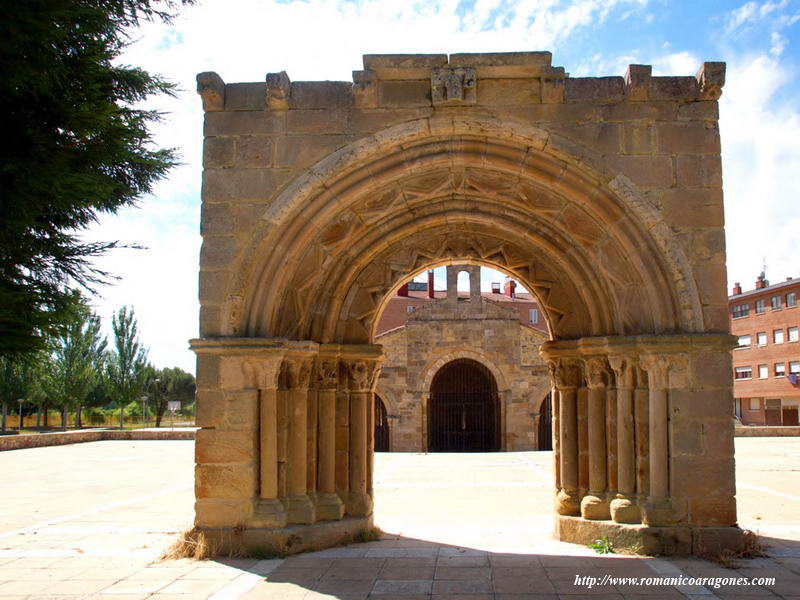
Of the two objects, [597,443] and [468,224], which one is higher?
[468,224]

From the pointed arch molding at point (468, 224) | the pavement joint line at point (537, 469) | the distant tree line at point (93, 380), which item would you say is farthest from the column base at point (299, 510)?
the distant tree line at point (93, 380)

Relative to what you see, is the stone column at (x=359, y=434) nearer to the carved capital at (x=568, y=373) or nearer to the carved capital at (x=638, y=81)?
the carved capital at (x=568, y=373)

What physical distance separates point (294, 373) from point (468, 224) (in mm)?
2574

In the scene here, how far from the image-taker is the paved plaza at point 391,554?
5535mm

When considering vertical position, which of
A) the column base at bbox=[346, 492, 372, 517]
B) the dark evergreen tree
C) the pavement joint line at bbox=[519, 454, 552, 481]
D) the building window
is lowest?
the pavement joint line at bbox=[519, 454, 552, 481]

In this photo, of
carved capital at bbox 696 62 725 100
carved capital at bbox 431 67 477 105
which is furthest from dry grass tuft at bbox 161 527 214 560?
carved capital at bbox 696 62 725 100

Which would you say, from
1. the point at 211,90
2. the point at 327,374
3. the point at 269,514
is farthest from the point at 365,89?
the point at 269,514

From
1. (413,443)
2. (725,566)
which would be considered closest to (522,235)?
(725,566)

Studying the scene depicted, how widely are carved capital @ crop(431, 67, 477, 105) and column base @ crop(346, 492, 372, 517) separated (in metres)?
4.09

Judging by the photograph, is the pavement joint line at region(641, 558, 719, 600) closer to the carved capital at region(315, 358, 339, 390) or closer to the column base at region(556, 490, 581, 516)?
the column base at region(556, 490, 581, 516)

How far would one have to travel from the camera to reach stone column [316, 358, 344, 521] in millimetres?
7496

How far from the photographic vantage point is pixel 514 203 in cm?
776

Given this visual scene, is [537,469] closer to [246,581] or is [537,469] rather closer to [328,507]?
[328,507]

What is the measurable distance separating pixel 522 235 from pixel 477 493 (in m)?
5.38
